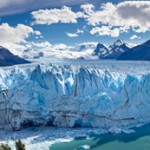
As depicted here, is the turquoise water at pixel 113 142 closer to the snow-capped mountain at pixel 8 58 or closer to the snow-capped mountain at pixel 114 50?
the snow-capped mountain at pixel 8 58

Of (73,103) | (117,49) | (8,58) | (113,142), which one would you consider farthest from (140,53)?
(113,142)

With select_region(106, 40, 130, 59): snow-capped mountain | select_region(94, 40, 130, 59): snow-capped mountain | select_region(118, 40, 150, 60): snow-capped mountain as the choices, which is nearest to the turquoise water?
select_region(118, 40, 150, 60): snow-capped mountain

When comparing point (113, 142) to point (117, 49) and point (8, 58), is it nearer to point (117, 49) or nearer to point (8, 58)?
point (8, 58)

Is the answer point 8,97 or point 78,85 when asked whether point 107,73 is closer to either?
point 78,85

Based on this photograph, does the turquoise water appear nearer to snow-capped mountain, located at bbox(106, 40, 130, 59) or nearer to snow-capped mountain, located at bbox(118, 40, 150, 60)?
snow-capped mountain, located at bbox(118, 40, 150, 60)

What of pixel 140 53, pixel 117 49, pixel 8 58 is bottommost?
pixel 140 53

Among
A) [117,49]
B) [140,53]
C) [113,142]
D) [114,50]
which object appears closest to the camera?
[113,142]
